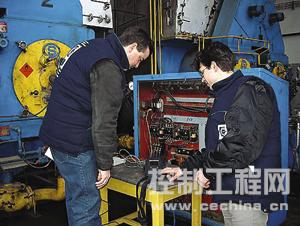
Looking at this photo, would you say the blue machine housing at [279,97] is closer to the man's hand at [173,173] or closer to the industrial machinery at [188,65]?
the industrial machinery at [188,65]

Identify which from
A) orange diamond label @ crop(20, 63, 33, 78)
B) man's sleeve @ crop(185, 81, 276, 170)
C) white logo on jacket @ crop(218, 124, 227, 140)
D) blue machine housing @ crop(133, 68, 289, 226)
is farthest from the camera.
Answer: orange diamond label @ crop(20, 63, 33, 78)

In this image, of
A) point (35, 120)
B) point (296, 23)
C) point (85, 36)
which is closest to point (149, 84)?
point (85, 36)

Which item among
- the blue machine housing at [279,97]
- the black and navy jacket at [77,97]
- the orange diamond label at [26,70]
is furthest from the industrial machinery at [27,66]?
the blue machine housing at [279,97]

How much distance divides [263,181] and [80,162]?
40.7 inches

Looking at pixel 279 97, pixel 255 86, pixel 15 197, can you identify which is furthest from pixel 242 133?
pixel 15 197

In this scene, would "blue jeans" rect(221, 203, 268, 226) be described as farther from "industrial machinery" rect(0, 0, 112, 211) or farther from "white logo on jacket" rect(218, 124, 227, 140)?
"industrial machinery" rect(0, 0, 112, 211)

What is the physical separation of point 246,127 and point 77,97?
3.09 feet

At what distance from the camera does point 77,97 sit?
1765mm

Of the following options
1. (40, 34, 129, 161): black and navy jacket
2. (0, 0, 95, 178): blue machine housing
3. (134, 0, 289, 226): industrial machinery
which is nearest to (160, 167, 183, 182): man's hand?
(40, 34, 129, 161): black and navy jacket

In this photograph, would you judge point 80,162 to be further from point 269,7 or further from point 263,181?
point 269,7

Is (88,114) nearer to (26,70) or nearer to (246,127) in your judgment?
(246,127)

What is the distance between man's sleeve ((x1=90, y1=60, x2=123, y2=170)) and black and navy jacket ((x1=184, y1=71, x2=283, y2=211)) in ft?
1.75

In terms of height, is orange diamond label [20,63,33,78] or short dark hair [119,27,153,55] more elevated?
short dark hair [119,27,153,55]

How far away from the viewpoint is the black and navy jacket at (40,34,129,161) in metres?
1.75
